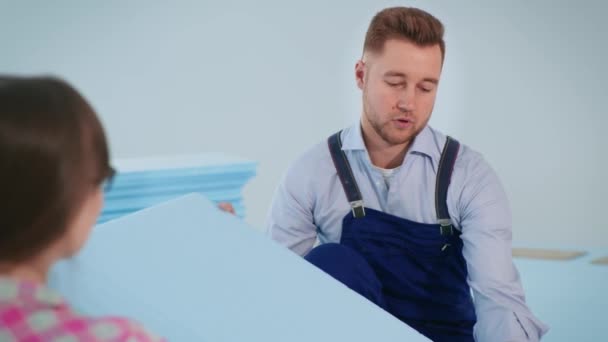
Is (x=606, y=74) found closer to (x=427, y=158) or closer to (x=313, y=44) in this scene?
(x=313, y=44)

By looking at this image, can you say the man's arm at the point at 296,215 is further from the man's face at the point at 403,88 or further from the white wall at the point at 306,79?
the white wall at the point at 306,79

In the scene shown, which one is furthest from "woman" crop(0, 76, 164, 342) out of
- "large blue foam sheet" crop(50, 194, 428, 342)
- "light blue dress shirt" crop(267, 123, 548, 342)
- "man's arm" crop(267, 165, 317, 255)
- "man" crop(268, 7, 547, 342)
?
"man's arm" crop(267, 165, 317, 255)

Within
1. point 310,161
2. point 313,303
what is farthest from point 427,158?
point 313,303

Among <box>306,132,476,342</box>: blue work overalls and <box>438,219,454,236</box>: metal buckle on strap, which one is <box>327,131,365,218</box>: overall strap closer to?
<box>306,132,476,342</box>: blue work overalls

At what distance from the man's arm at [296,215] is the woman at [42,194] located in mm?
1309

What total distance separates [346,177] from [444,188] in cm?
26

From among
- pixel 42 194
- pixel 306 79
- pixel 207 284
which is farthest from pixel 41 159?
pixel 306 79

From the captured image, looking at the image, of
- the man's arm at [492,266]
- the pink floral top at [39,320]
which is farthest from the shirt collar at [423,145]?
the pink floral top at [39,320]

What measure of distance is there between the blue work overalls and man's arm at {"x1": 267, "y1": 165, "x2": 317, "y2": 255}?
0.50 feet

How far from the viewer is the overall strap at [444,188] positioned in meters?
2.04

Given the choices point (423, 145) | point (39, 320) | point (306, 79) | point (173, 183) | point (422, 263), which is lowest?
point (173, 183)

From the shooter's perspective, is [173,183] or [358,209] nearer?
[358,209]

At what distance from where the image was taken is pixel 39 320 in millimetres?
841

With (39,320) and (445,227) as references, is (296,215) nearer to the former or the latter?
(445,227)
